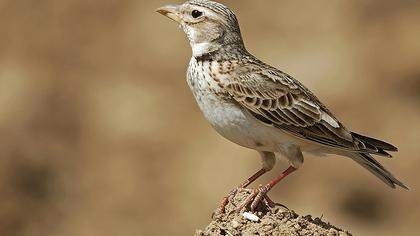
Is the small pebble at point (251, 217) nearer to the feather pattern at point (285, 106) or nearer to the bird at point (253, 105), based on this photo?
the bird at point (253, 105)

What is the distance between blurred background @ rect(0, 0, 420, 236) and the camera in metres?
18.5

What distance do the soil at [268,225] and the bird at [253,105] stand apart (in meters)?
0.22

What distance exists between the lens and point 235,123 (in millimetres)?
9844

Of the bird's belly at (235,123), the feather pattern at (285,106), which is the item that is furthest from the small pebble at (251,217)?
the feather pattern at (285,106)

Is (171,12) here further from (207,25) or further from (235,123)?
(235,123)

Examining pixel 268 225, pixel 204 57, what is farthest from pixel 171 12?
pixel 268 225

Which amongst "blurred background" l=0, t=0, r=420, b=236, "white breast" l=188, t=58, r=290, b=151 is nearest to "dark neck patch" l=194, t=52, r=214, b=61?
"white breast" l=188, t=58, r=290, b=151

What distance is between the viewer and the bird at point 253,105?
32.5 ft

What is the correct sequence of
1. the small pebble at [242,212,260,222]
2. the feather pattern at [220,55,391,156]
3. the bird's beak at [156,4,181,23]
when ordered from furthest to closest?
the bird's beak at [156,4,181,23] → the feather pattern at [220,55,391,156] → the small pebble at [242,212,260,222]

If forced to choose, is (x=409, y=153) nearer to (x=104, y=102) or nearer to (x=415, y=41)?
(x=415, y=41)

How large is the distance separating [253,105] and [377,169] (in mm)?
1116

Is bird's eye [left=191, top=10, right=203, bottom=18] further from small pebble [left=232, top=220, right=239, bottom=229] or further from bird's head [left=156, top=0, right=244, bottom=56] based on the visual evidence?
small pebble [left=232, top=220, right=239, bottom=229]

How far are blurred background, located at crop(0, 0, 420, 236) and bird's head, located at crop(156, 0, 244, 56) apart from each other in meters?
7.58

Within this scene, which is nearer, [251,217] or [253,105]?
[251,217]
